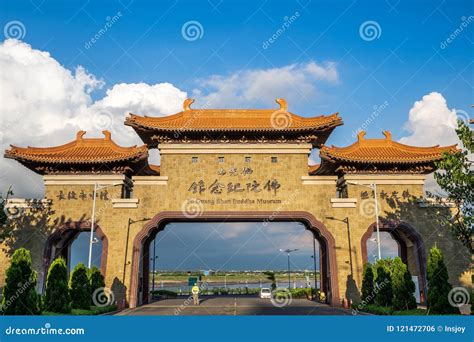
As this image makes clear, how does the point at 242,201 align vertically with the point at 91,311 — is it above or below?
above

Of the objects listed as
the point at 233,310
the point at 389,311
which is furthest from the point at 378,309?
the point at 233,310

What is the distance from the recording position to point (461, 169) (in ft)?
65.7

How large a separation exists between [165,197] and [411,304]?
1494 centimetres

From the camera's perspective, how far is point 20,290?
53.4ft

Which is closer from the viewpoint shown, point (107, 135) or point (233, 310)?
point (233, 310)

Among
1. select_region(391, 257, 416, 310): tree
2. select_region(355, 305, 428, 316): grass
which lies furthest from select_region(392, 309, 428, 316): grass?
select_region(391, 257, 416, 310): tree

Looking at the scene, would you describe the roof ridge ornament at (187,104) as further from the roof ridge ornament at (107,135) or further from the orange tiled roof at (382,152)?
the orange tiled roof at (382,152)

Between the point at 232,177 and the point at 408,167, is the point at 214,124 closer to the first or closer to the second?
the point at 232,177

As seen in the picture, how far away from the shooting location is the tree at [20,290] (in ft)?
52.6

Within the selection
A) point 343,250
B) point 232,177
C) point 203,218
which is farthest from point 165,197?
point 343,250

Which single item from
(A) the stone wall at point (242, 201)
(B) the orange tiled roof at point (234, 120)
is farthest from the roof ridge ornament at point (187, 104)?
(A) the stone wall at point (242, 201)

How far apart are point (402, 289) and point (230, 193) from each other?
11344 millimetres

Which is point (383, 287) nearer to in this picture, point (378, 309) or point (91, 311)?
point (378, 309)

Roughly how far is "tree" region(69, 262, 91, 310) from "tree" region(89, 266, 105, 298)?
130 cm
